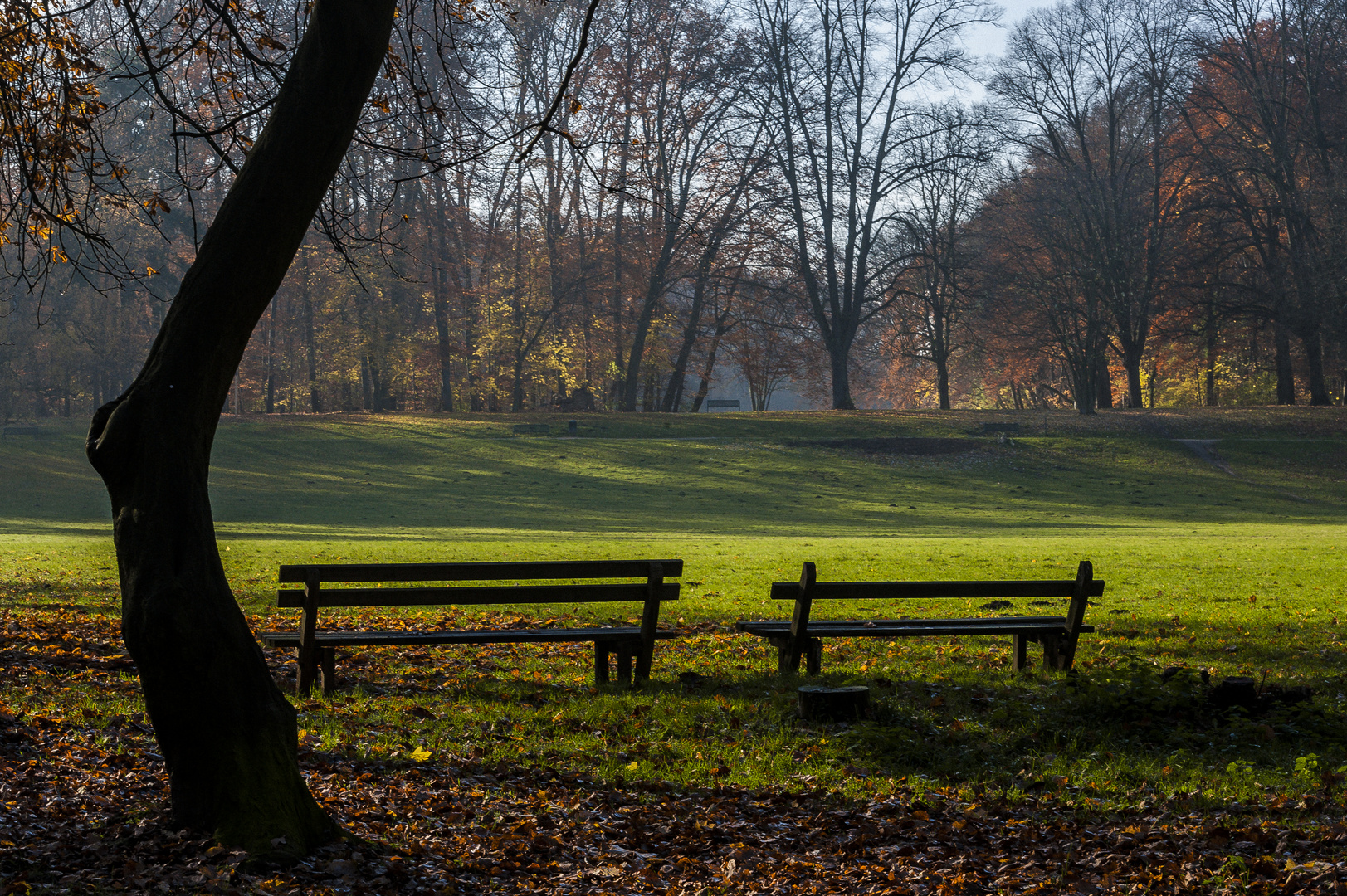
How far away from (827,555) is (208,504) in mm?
14434

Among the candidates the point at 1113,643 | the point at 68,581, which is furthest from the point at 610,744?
the point at 68,581

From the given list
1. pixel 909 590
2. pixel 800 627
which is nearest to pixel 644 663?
Result: pixel 800 627

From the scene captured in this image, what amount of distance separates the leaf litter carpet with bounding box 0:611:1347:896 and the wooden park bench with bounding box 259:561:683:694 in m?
1.37

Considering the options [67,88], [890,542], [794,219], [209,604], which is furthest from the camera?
[794,219]

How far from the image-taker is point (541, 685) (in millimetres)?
8141

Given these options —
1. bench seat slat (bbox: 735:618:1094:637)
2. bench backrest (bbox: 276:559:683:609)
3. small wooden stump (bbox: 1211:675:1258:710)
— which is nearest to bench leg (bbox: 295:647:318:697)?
bench backrest (bbox: 276:559:683:609)

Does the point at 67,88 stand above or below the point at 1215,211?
below

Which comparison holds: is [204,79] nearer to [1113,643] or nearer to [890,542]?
[890,542]

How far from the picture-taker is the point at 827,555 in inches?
717

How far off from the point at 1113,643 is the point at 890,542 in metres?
11.0

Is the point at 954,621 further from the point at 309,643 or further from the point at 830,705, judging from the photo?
the point at 309,643

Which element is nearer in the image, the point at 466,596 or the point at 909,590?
the point at 466,596

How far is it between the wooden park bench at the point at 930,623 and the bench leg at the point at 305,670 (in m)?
3.18

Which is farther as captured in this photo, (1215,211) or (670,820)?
(1215,211)
